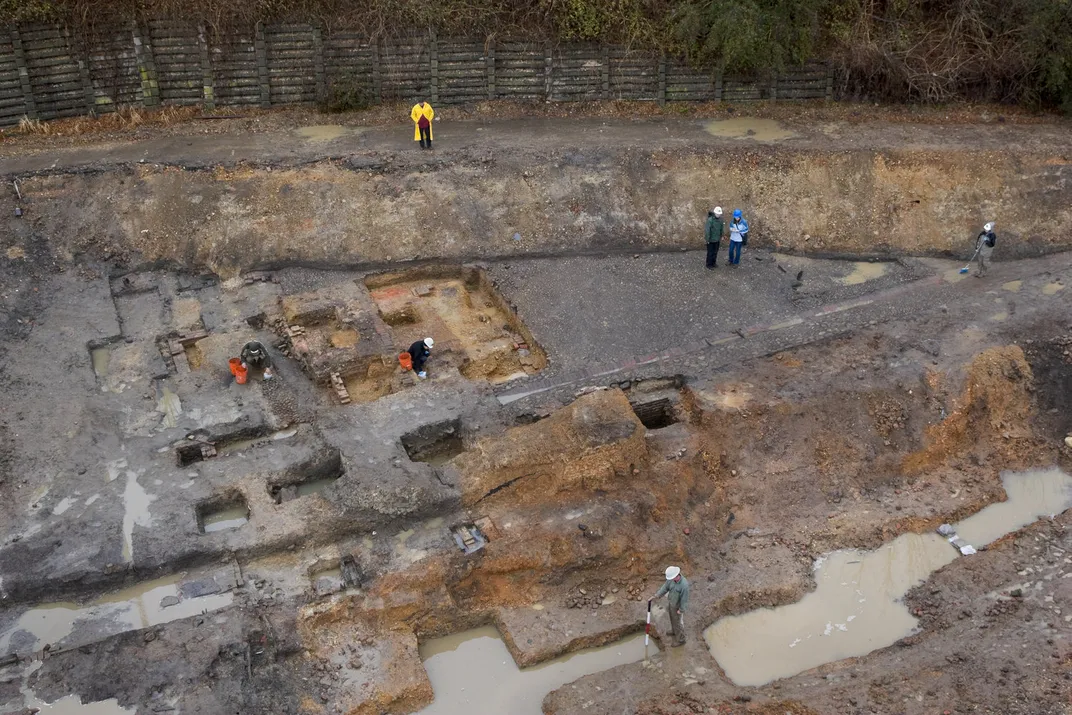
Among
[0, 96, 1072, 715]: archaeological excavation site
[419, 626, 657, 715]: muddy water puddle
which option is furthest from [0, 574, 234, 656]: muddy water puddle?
[419, 626, 657, 715]: muddy water puddle

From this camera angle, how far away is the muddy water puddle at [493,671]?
1002 cm

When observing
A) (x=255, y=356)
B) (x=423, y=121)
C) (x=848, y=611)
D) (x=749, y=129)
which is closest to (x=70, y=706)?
(x=255, y=356)

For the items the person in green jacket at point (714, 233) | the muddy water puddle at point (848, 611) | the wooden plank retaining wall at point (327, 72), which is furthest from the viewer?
the wooden plank retaining wall at point (327, 72)

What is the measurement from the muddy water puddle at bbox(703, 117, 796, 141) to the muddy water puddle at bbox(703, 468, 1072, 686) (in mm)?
8763

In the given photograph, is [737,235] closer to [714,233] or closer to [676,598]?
[714,233]

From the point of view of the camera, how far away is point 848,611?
11195 millimetres

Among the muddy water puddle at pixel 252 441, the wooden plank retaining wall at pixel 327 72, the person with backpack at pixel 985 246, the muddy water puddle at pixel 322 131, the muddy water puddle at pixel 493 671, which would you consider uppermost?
the wooden plank retaining wall at pixel 327 72

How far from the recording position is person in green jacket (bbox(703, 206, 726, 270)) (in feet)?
51.3

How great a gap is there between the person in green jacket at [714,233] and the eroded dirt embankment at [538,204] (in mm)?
952

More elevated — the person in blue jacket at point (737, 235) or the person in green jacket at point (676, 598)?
the person in blue jacket at point (737, 235)

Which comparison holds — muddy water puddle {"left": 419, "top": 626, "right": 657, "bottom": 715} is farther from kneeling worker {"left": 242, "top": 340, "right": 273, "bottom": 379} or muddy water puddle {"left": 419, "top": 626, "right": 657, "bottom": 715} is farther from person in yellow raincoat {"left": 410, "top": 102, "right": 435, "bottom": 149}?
person in yellow raincoat {"left": 410, "top": 102, "right": 435, "bottom": 149}

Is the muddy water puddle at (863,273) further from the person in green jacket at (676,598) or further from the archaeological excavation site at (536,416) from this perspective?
the person in green jacket at (676,598)

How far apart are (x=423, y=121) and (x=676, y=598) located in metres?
10.8

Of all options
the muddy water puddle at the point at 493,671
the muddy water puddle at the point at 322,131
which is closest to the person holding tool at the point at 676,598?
the muddy water puddle at the point at 493,671
